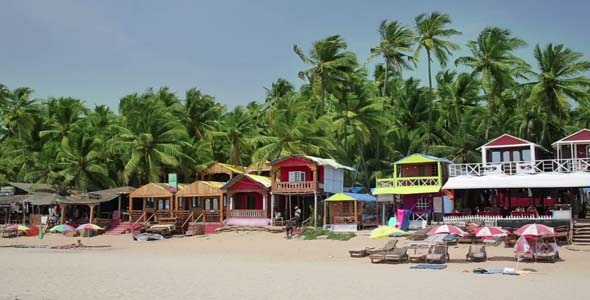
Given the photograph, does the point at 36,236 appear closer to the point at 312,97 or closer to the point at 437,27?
the point at 312,97

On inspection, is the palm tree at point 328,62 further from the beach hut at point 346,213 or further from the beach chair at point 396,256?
the beach chair at point 396,256

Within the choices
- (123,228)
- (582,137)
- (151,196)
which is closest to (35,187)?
(123,228)

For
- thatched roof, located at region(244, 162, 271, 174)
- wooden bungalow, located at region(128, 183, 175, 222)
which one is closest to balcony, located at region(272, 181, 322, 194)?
thatched roof, located at region(244, 162, 271, 174)

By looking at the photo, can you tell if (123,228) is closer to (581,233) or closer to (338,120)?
(338,120)

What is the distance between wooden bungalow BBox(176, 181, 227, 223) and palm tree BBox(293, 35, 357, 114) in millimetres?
11213

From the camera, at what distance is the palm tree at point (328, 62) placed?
145 feet

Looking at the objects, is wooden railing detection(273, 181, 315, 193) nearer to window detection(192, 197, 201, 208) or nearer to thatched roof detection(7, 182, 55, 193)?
window detection(192, 197, 201, 208)

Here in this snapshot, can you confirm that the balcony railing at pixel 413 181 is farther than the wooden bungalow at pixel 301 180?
No

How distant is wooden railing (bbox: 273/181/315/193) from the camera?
3741 cm

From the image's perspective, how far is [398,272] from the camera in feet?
63.4

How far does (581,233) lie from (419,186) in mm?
9641

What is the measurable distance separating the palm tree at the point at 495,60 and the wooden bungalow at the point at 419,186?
33.5 ft

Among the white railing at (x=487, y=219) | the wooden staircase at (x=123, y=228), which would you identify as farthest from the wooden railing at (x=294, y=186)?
the wooden staircase at (x=123, y=228)

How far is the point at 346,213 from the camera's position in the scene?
3575 centimetres
